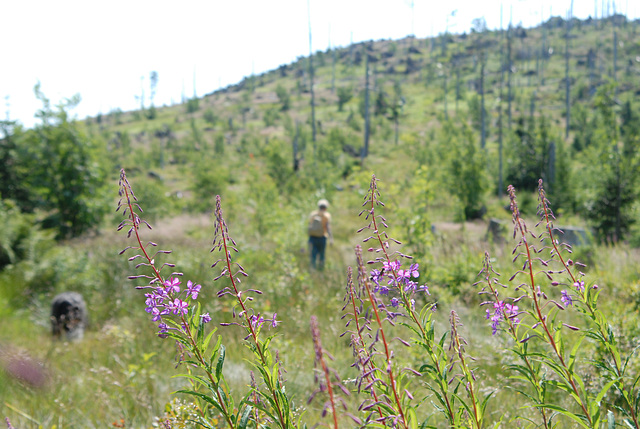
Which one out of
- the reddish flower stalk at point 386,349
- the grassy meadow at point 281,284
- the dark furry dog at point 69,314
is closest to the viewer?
the reddish flower stalk at point 386,349

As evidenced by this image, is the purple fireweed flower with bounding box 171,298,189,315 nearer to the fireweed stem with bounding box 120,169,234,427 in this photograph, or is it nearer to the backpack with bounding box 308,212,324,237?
the fireweed stem with bounding box 120,169,234,427

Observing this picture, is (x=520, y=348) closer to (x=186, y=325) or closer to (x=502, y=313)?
(x=502, y=313)

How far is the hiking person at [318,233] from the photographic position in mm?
9414

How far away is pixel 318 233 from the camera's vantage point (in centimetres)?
948

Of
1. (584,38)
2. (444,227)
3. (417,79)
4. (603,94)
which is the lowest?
(444,227)

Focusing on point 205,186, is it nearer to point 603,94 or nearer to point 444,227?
point 444,227

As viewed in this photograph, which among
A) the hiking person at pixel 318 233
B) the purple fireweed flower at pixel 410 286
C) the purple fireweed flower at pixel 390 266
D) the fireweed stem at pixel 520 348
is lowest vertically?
the hiking person at pixel 318 233

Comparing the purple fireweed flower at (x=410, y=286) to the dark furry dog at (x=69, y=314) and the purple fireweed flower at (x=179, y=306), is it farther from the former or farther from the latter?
the dark furry dog at (x=69, y=314)

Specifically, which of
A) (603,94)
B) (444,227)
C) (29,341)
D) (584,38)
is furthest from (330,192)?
(584,38)

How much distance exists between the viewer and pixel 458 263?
7.05 metres

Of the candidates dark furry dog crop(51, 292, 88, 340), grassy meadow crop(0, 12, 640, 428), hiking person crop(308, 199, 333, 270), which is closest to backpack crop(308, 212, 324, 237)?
hiking person crop(308, 199, 333, 270)

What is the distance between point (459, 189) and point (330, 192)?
21.0ft

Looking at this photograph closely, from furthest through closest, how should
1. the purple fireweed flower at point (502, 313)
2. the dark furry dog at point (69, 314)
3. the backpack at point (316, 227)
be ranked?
1. the backpack at point (316, 227)
2. the dark furry dog at point (69, 314)
3. the purple fireweed flower at point (502, 313)

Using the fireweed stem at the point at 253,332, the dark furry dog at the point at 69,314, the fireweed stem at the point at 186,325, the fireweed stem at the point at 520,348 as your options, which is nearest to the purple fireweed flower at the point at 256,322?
the fireweed stem at the point at 253,332
